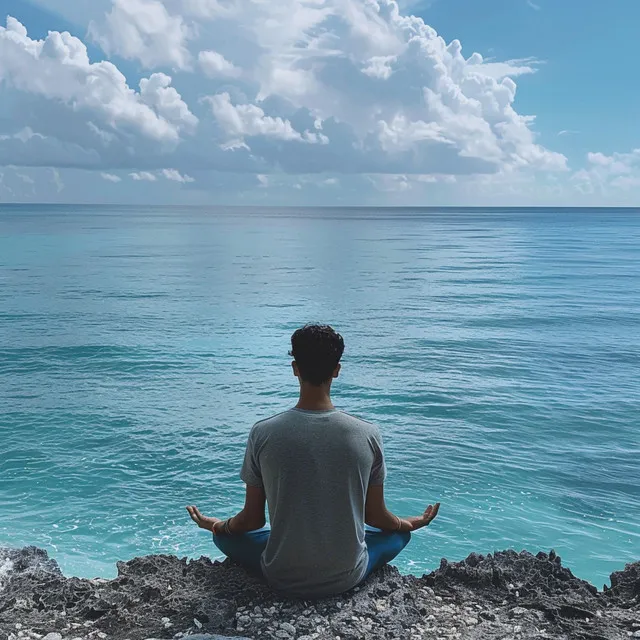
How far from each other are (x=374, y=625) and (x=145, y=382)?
13.9 metres

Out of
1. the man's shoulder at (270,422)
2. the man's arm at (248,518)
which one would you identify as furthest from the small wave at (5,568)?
the man's shoulder at (270,422)

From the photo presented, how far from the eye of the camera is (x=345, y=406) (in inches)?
633

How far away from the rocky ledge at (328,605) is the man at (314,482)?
263 millimetres

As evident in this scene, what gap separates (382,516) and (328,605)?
2.44ft

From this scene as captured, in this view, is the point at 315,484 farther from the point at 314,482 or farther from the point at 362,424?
the point at 362,424

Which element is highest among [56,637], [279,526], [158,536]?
[279,526]

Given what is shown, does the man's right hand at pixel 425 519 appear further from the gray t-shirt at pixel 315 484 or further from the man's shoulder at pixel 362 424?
the man's shoulder at pixel 362 424

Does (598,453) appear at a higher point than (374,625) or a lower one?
lower

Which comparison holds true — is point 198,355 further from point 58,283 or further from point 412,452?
point 58,283

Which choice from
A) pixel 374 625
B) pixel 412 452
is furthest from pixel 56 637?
pixel 412 452

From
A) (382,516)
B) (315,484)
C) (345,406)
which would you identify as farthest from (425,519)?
(345,406)

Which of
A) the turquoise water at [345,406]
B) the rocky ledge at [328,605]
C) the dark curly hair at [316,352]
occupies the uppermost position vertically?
the dark curly hair at [316,352]

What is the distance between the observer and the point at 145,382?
59.4 ft

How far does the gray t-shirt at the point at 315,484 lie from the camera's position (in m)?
4.78
